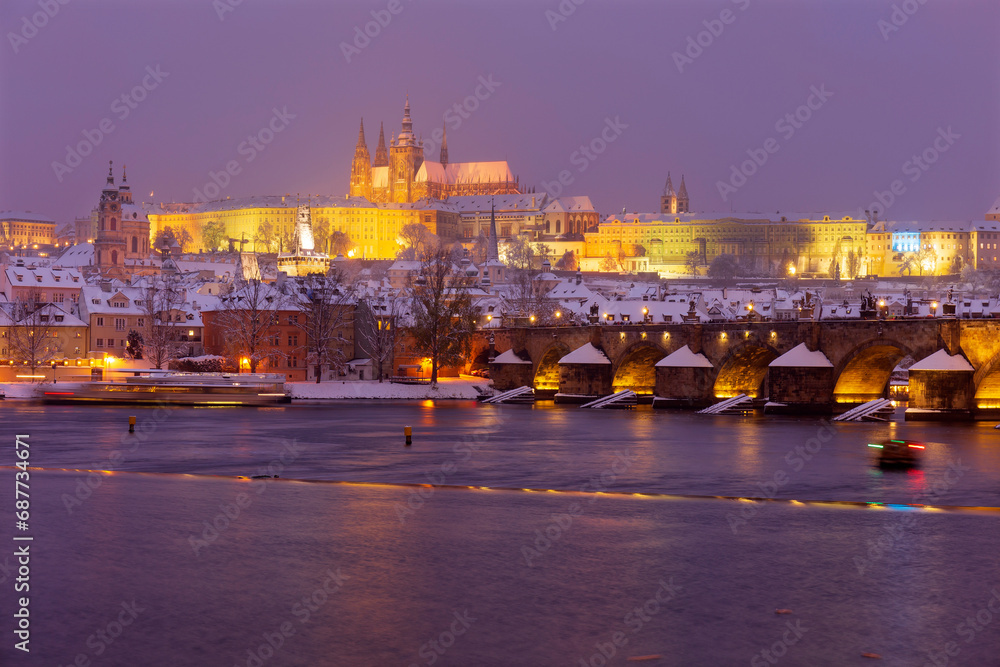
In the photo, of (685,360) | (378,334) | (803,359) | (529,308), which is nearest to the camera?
(803,359)

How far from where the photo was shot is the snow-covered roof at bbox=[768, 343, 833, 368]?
53.0 m

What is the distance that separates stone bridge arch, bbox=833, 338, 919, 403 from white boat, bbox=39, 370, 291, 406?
98.3ft

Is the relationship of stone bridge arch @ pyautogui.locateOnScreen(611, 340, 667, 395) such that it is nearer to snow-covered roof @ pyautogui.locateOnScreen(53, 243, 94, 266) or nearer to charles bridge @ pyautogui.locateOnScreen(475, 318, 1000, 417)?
charles bridge @ pyautogui.locateOnScreen(475, 318, 1000, 417)

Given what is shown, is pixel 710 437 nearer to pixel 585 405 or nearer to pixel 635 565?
Answer: pixel 585 405

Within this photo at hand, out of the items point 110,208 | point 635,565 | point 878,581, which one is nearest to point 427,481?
point 635,565

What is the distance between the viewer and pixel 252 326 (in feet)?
240

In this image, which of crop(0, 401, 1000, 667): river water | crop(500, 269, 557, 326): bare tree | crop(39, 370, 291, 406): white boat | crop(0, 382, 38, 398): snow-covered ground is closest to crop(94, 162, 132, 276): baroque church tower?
crop(500, 269, 557, 326): bare tree

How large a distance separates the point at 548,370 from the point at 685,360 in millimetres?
14588

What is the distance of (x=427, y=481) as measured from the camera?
96.1ft

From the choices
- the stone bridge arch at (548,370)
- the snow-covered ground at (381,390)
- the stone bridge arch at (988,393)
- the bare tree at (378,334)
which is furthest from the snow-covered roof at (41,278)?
the stone bridge arch at (988,393)

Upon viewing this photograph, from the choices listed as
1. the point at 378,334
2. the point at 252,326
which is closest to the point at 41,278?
the point at 252,326

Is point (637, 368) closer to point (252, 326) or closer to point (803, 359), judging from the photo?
point (803, 359)

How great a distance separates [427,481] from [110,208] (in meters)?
136

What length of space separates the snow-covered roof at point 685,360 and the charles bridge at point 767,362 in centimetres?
6
